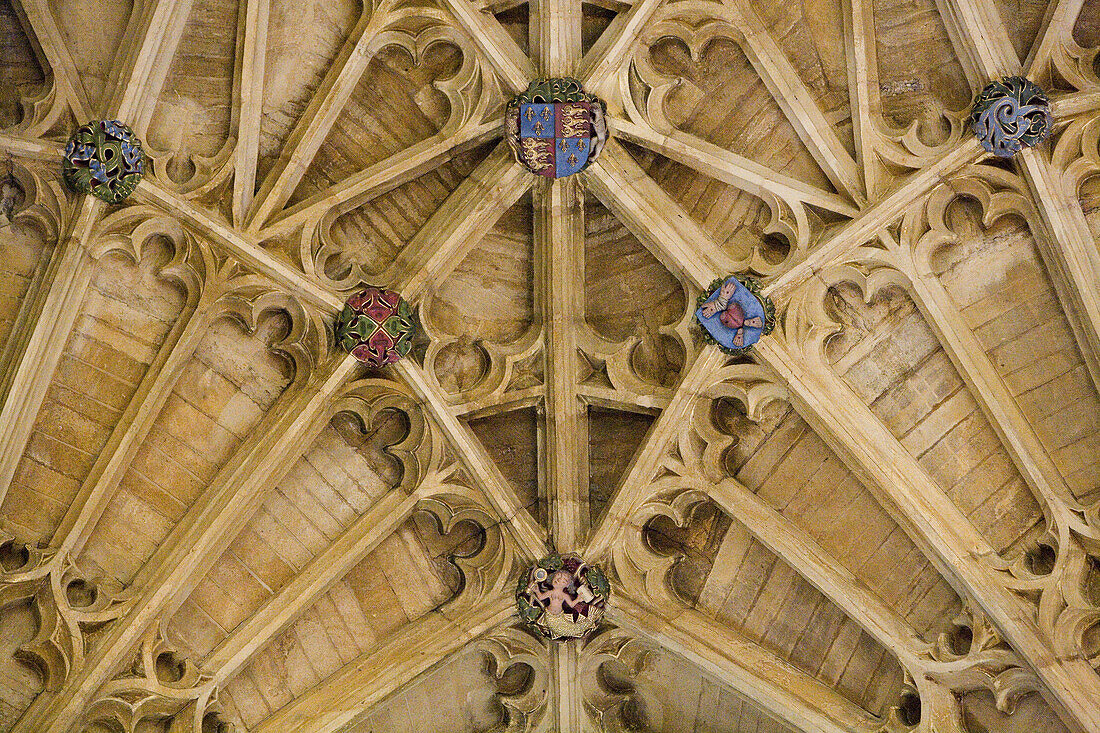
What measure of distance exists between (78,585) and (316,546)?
165 centimetres

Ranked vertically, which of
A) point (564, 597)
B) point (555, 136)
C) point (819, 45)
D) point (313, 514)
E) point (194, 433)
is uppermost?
point (819, 45)

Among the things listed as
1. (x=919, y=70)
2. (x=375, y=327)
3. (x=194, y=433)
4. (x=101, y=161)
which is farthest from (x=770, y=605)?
(x=101, y=161)

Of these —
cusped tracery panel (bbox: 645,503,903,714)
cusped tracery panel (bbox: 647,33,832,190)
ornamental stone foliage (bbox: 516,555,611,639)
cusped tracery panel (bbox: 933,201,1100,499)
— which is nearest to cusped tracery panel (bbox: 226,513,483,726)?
ornamental stone foliage (bbox: 516,555,611,639)

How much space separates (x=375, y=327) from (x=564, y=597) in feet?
7.53

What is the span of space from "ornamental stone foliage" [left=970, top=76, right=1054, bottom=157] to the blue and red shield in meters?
2.62

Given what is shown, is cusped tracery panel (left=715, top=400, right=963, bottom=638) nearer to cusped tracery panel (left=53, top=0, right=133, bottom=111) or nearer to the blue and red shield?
the blue and red shield

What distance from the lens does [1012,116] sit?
35.0 feet

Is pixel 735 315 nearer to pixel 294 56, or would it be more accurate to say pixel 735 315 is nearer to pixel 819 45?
pixel 819 45

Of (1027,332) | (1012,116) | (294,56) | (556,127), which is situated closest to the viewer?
(1012,116)

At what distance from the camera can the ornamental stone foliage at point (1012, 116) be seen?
419 inches

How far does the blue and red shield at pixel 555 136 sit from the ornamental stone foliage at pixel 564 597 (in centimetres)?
277

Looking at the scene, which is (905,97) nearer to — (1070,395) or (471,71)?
(1070,395)

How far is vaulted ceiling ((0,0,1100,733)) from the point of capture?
1077 cm

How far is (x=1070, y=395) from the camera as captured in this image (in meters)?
10.8
